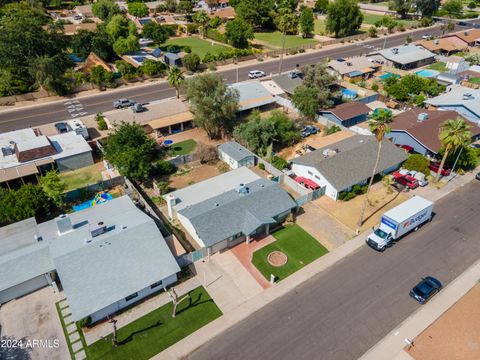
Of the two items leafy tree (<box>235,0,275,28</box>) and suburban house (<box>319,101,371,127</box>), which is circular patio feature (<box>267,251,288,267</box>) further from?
leafy tree (<box>235,0,275,28</box>)

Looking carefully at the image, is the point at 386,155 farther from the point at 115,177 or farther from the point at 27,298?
the point at 27,298

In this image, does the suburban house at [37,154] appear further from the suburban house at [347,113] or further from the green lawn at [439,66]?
the green lawn at [439,66]

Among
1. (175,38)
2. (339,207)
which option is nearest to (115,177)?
(339,207)

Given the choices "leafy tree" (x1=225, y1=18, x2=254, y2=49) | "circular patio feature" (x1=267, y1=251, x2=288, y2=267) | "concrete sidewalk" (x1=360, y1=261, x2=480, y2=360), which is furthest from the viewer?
"leafy tree" (x1=225, y1=18, x2=254, y2=49)

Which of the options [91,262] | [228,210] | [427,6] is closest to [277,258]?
[228,210]

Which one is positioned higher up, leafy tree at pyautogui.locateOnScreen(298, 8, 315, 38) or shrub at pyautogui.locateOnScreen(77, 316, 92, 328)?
leafy tree at pyautogui.locateOnScreen(298, 8, 315, 38)

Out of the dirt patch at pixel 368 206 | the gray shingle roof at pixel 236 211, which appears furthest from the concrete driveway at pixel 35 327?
the dirt patch at pixel 368 206

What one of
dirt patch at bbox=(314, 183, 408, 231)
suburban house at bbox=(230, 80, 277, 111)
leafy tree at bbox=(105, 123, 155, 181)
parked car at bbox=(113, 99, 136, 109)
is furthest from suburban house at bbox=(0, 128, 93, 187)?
dirt patch at bbox=(314, 183, 408, 231)
